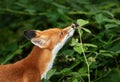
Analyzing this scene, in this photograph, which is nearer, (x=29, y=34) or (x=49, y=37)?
(x=29, y=34)

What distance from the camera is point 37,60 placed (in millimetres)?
6027

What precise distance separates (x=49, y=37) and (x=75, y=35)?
1.71 metres

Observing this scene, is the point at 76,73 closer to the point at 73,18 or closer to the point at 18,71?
the point at 18,71

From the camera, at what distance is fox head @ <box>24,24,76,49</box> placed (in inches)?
238

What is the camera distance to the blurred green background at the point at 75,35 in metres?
6.52

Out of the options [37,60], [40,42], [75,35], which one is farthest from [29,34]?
[75,35]

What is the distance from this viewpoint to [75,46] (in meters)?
6.17

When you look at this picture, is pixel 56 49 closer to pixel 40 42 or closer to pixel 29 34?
pixel 40 42

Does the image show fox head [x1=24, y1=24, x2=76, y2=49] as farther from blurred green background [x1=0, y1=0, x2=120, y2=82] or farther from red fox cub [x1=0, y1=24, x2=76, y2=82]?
blurred green background [x1=0, y1=0, x2=120, y2=82]

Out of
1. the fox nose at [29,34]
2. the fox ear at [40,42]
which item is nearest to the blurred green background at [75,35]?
the fox ear at [40,42]

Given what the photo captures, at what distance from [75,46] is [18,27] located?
12.9 feet

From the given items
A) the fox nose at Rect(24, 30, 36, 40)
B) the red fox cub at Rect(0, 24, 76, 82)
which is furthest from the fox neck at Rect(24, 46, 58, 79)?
the fox nose at Rect(24, 30, 36, 40)

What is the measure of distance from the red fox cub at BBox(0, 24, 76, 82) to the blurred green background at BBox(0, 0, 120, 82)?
5.1 inches

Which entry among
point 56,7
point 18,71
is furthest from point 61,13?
point 18,71
